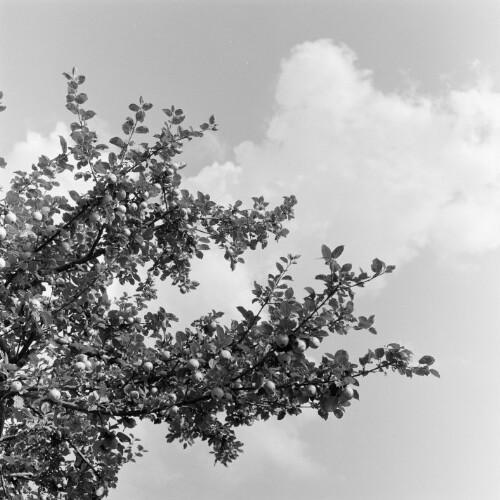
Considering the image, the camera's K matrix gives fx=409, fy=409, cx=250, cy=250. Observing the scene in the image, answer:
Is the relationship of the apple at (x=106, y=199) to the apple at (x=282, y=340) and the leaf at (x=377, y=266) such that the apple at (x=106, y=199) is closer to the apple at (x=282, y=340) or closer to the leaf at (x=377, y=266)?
the apple at (x=282, y=340)

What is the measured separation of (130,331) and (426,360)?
12.1 ft

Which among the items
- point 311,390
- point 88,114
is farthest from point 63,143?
point 311,390

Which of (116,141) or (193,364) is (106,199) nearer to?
(116,141)

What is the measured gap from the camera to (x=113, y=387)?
432cm

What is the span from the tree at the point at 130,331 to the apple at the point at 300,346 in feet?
0.05

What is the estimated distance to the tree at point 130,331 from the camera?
11.6ft

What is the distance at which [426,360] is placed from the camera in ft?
11.5

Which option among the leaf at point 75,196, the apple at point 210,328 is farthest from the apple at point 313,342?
the leaf at point 75,196

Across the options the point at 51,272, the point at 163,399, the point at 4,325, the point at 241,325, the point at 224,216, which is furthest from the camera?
the point at 224,216

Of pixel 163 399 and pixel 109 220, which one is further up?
pixel 109 220

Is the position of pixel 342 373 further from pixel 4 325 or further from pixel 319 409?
pixel 4 325

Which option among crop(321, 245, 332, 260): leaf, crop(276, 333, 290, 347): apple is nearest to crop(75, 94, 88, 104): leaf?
crop(321, 245, 332, 260): leaf

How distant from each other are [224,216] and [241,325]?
2.54 meters

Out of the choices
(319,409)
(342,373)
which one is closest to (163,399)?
(319,409)
